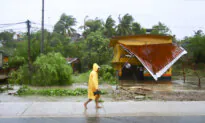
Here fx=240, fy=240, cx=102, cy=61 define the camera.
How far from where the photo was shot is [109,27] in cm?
4325

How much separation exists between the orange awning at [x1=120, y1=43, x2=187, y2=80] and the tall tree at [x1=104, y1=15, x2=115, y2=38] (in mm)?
23140

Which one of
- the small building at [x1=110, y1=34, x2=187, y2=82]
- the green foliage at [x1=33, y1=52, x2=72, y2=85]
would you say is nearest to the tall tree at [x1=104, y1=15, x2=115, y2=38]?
the small building at [x1=110, y1=34, x2=187, y2=82]

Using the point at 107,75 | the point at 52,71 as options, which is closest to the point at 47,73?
the point at 52,71

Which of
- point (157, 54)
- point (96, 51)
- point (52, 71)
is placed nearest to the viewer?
point (52, 71)

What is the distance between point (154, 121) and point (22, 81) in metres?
12.4

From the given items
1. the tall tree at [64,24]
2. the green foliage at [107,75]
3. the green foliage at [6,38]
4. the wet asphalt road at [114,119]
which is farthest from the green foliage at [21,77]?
the green foliage at [6,38]

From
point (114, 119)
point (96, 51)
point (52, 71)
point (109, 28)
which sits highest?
point (109, 28)

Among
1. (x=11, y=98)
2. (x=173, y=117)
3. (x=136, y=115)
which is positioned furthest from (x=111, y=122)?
(x=11, y=98)

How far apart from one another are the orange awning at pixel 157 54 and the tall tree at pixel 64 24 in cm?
3445

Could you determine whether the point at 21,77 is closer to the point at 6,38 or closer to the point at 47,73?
the point at 47,73

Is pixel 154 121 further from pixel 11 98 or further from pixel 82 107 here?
pixel 11 98

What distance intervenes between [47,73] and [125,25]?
30280 mm

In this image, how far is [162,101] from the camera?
1059 cm

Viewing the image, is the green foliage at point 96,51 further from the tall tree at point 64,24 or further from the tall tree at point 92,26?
the tall tree at point 64,24
